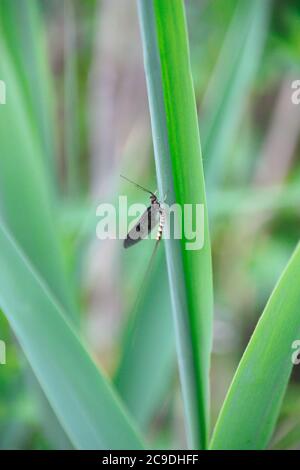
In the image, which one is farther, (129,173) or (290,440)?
(129,173)

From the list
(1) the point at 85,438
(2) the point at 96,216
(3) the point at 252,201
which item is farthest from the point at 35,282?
(3) the point at 252,201

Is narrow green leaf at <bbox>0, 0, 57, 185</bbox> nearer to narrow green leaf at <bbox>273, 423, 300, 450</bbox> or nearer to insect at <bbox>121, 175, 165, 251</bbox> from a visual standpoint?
insect at <bbox>121, 175, 165, 251</bbox>

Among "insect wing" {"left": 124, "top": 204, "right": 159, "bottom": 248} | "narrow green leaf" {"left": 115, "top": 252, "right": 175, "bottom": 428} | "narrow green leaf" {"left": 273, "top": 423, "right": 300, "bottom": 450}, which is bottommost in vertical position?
"narrow green leaf" {"left": 273, "top": 423, "right": 300, "bottom": 450}

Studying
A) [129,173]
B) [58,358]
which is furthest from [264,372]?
[129,173]

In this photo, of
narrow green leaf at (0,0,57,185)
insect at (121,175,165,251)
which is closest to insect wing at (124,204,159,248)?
insect at (121,175,165,251)

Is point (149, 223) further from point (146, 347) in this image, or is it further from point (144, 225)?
point (146, 347)

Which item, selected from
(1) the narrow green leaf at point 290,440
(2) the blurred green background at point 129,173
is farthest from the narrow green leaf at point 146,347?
(1) the narrow green leaf at point 290,440
